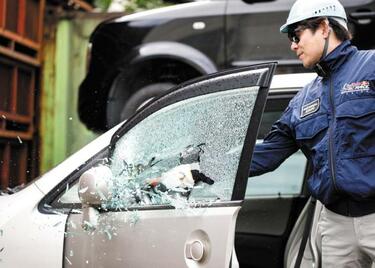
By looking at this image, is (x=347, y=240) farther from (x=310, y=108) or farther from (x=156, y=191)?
(x=156, y=191)

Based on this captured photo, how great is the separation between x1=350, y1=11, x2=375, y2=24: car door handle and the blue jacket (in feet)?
7.54

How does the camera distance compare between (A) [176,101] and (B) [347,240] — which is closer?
(B) [347,240]

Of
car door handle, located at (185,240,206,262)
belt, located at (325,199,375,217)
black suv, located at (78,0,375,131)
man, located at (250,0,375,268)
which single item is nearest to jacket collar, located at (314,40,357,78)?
man, located at (250,0,375,268)

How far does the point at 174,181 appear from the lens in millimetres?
2363

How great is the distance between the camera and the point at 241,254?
11.8 feet

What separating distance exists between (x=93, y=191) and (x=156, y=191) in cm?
26

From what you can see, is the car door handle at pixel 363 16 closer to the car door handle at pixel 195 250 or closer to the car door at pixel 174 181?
the car door at pixel 174 181

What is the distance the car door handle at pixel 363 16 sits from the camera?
4656 mm

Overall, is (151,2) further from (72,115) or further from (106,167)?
(106,167)

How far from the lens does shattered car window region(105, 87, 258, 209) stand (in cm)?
229

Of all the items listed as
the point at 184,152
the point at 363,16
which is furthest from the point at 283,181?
the point at 184,152

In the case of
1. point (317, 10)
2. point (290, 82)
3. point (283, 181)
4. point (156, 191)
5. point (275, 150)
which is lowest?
point (283, 181)

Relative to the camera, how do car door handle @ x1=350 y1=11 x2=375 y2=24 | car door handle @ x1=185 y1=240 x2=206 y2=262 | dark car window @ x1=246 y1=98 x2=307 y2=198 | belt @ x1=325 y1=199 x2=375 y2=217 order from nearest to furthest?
car door handle @ x1=185 y1=240 x2=206 y2=262
belt @ x1=325 y1=199 x2=375 y2=217
dark car window @ x1=246 y1=98 x2=307 y2=198
car door handle @ x1=350 y1=11 x2=375 y2=24

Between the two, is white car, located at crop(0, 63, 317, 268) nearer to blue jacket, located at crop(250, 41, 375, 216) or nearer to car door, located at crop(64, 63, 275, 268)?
car door, located at crop(64, 63, 275, 268)
